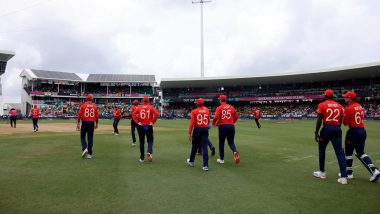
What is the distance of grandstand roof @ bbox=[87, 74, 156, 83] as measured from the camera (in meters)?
75.8

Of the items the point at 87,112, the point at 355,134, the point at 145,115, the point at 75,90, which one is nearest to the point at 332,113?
the point at 355,134

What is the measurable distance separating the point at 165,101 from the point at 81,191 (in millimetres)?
67923

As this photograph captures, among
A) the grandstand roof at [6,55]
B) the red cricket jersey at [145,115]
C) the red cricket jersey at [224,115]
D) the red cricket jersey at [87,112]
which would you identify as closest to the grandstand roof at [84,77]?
the grandstand roof at [6,55]

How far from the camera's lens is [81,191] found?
20.3ft

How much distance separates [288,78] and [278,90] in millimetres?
5579

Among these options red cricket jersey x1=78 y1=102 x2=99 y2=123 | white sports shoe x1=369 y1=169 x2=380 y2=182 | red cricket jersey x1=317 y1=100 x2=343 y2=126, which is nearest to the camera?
white sports shoe x1=369 y1=169 x2=380 y2=182

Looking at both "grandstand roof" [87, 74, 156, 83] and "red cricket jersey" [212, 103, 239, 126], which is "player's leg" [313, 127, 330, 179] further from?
"grandstand roof" [87, 74, 156, 83]

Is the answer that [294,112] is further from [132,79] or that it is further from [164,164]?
[164,164]

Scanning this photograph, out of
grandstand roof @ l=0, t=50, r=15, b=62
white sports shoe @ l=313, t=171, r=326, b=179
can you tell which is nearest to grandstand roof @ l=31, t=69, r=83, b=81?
grandstand roof @ l=0, t=50, r=15, b=62

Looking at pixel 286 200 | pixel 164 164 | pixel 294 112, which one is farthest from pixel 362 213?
pixel 294 112

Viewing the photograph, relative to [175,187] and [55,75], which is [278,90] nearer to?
[55,75]

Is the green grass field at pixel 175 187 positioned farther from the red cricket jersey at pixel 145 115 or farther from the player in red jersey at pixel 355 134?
the red cricket jersey at pixel 145 115

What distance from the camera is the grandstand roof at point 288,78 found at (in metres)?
50.5

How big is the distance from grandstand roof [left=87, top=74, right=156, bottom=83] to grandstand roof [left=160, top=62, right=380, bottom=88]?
6902 millimetres
